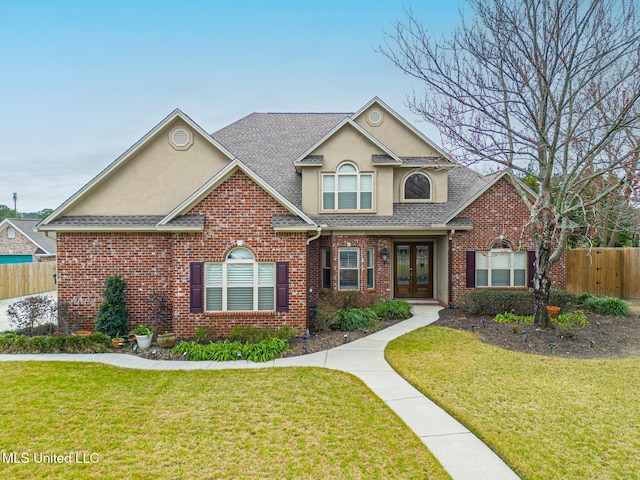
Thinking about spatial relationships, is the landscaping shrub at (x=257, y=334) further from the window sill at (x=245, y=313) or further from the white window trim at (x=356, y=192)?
the white window trim at (x=356, y=192)

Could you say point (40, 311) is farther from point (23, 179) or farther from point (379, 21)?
point (23, 179)

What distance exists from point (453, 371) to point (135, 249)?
9.10 m

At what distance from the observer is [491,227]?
43.2 feet

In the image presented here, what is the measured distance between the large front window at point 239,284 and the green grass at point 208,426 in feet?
8.23

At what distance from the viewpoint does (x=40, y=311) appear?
10.1 meters

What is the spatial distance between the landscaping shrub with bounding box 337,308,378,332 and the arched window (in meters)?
5.61

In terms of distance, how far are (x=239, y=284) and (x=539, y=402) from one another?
712 centimetres

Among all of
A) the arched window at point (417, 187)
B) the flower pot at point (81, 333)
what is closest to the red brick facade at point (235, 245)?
the flower pot at point (81, 333)

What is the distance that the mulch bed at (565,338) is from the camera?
8.55 m

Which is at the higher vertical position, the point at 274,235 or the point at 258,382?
the point at 274,235

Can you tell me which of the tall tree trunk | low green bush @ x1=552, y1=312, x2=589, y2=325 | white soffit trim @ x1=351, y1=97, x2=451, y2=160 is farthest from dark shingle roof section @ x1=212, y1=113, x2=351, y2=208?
low green bush @ x1=552, y1=312, x2=589, y2=325

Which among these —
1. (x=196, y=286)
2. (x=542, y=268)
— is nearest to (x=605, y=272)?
(x=542, y=268)

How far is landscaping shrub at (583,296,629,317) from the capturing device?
12078 mm

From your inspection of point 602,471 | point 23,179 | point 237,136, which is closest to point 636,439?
point 602,471
